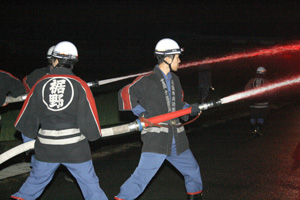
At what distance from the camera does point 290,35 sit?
124ft

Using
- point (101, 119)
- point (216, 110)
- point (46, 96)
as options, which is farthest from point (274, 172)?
point (216, 110)

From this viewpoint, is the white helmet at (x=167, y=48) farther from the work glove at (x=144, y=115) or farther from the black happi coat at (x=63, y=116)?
the black happi coat at (x=63, y=116)

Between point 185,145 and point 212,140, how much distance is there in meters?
4.96

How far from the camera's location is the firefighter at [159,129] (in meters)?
4.09

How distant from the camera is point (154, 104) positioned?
424 cm

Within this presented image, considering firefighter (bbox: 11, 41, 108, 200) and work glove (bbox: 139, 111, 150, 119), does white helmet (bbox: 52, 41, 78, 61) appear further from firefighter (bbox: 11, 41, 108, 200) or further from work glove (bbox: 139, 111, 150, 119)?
work glove (bbox: 139, 111, 150, 119)

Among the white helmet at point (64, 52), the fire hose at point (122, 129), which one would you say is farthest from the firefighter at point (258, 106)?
the white helmet at point (64, 52)

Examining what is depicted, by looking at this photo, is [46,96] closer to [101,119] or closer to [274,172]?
[274,172]

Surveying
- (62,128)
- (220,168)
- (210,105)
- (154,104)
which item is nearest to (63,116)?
(62,128)

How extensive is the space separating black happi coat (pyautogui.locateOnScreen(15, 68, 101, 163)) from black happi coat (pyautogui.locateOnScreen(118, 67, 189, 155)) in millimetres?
692

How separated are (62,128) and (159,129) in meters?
1.21

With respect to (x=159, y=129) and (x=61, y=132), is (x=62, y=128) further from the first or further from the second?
(x=159, y=129)

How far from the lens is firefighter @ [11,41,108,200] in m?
3.55

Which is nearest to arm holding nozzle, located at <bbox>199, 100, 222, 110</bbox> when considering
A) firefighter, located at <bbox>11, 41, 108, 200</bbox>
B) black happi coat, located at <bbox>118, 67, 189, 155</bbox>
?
black happi coat, located at <bbox>118, 67, 189, 155</bbox>
